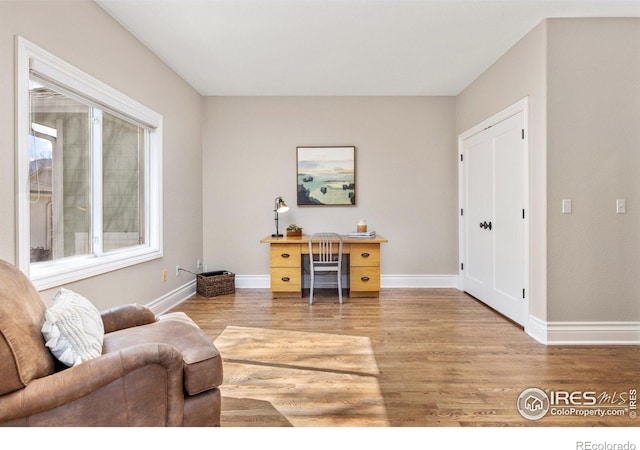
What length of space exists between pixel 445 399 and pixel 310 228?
10.5ft

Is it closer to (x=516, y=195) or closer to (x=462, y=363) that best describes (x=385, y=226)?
(x=516, y=195)

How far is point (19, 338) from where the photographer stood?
1.18 metres

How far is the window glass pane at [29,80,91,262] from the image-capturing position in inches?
89.2

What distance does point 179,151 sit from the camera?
4121mm

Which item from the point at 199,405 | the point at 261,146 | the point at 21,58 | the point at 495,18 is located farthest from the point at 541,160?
the point at 21,58

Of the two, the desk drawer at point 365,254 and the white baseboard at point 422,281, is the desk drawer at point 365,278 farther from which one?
the white baseboard at point 422,281

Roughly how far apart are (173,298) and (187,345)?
2555 mm

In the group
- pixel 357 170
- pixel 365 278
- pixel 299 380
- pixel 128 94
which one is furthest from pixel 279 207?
pixel 299 380

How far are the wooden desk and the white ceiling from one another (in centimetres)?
197

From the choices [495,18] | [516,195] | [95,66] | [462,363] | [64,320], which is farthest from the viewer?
[516,195]

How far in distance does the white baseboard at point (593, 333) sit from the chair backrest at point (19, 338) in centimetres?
328

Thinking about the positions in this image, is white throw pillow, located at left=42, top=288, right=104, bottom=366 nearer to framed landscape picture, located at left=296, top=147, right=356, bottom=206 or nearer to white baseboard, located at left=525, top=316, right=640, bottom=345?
white baseboard, located at left=525, top=316, right=640, bottom=345

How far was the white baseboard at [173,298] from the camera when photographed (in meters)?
3.54
